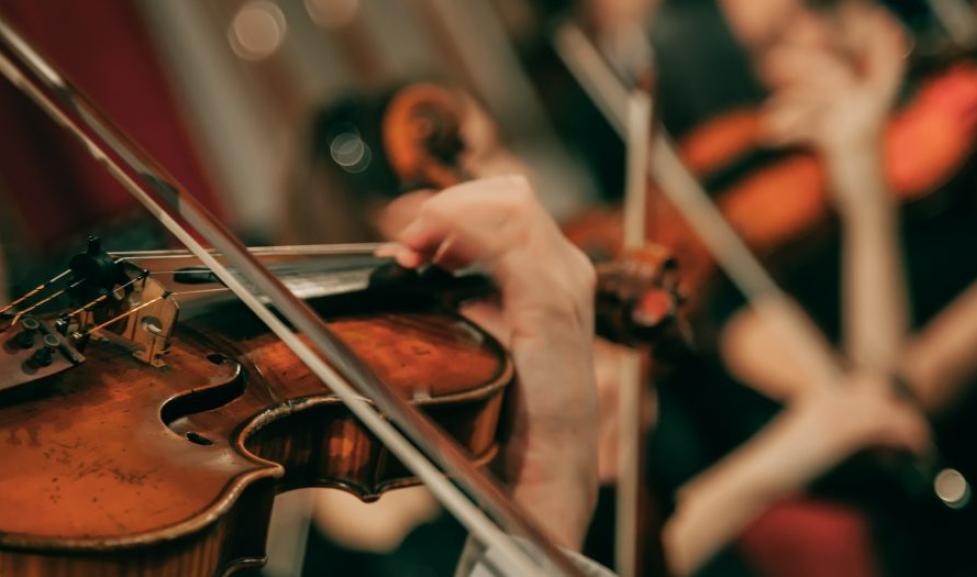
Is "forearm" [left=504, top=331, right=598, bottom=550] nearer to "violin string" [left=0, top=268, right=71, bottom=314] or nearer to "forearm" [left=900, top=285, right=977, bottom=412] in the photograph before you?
"violin string" [left=0, top=268, right=71, bottom=314]

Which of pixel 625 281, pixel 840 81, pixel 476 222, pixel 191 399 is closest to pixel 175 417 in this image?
pixel 191 399

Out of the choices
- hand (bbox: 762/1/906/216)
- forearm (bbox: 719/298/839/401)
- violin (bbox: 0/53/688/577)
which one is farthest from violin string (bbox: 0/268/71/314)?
hand (bbox: 762/1/906/216)

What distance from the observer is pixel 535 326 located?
24.1 inches

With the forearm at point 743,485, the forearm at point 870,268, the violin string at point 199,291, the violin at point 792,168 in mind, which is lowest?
the forearm at point 743,485

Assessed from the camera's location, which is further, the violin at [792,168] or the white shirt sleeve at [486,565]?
the violin at [792,168]

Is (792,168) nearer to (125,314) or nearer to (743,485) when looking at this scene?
(743,485)

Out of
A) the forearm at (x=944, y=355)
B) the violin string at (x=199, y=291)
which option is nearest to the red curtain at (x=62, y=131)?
the violin string at (x=199, y=291)

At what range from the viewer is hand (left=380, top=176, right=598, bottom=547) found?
1.96ft

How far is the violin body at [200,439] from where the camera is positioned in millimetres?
365

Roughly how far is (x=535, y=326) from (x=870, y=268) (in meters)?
1.10

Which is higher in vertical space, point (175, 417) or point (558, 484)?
point (175, 417)

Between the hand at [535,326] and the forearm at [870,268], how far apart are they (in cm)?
105

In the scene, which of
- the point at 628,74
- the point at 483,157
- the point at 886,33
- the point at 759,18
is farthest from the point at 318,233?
the point at 886,33

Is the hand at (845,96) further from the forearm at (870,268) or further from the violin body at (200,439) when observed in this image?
the violin body at (200,439)
